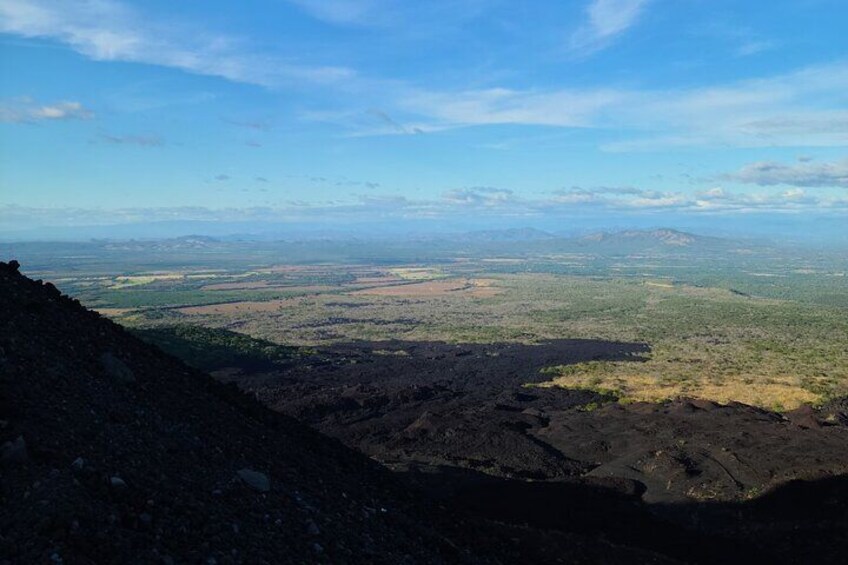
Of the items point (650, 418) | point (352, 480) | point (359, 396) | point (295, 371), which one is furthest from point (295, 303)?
point (352, 480)

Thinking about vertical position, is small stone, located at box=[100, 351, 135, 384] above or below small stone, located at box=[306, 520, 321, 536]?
above

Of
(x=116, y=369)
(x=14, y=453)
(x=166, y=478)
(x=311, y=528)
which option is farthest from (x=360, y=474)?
(x=14, y=453)

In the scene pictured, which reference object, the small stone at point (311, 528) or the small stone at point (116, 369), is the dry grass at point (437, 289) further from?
the small stone at point (311, 528)

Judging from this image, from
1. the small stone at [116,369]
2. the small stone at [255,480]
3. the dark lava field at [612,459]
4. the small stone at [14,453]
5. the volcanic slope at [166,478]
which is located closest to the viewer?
the volcanic slope at [166,478]

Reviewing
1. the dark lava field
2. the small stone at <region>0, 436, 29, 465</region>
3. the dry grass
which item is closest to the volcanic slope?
the small stone at <region>0, 436, 29, 465</region>

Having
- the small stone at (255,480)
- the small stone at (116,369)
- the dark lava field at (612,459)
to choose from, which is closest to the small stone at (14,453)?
the small stone at (255,480)

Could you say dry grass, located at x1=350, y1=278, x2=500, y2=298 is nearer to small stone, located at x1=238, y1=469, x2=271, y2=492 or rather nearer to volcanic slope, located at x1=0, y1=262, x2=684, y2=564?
volcanic slope, located at x1=0, y1=262, x2=684, y2=564

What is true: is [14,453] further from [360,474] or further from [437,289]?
[437,289]
